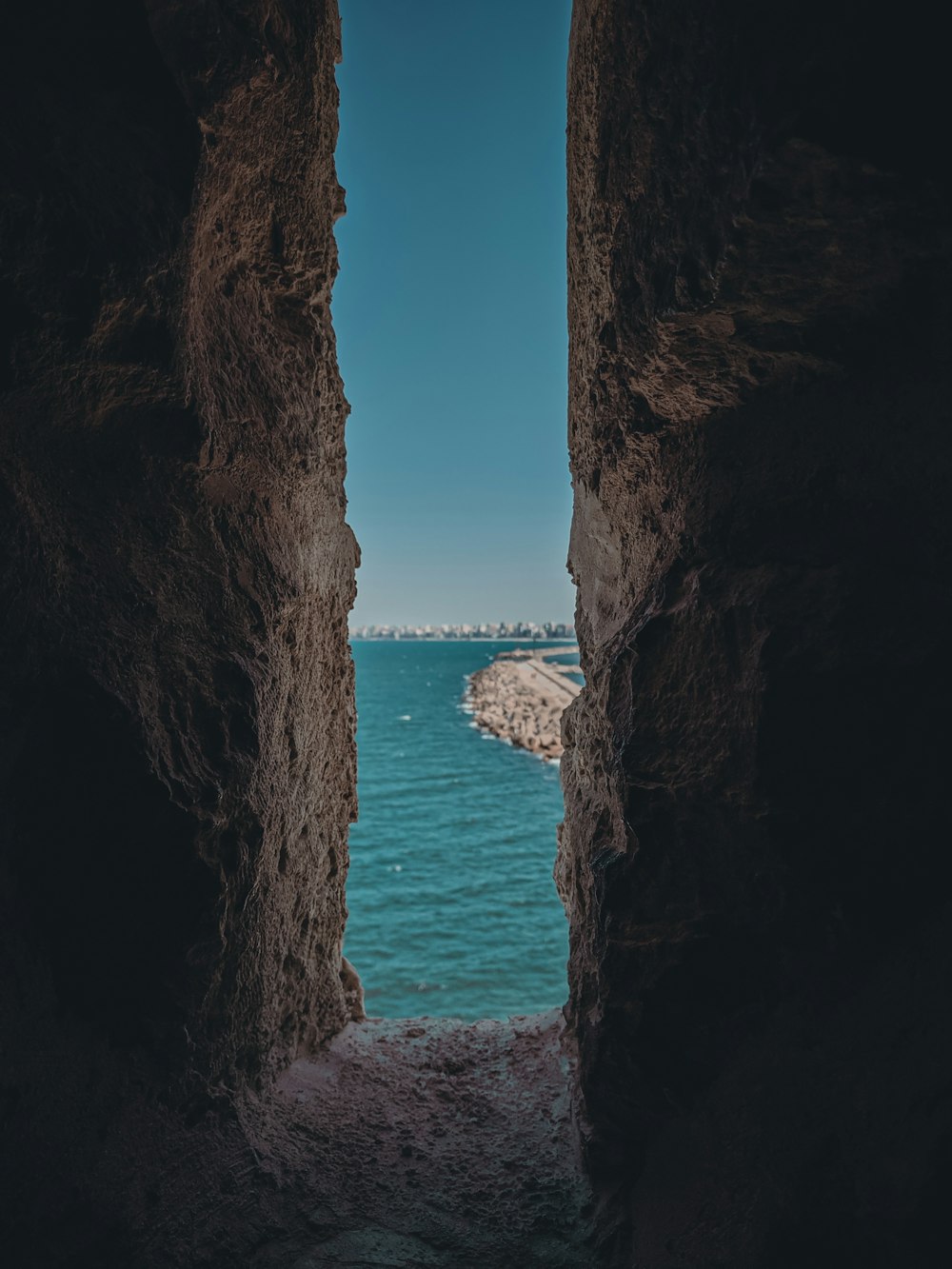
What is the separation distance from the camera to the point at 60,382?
242cm

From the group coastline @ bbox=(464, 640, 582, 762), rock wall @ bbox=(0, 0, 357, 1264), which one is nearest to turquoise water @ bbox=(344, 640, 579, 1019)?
coastline @ bbox=(464, 640, 582, 762)

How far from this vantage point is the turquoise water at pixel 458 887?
13805 mm

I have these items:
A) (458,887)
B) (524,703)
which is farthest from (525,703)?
(458,887)

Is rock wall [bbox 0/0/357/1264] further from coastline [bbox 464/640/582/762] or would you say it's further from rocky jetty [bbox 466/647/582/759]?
rocky jetty [bbox 466/647/582/759]

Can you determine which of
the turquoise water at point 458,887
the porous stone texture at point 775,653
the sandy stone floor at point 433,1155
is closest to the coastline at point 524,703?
the turquoise water at point 458,887

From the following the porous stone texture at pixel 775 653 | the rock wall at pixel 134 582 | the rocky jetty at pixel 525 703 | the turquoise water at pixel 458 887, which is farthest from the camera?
Answer: the rocky jetty at pixel 525 703

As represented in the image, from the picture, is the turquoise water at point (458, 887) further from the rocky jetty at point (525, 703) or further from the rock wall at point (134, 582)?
the rock wall at point (134, 582)

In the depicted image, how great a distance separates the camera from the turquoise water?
1380cm

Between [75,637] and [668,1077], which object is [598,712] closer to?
[668,1077]

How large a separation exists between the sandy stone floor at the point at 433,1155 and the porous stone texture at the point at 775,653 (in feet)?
0.91

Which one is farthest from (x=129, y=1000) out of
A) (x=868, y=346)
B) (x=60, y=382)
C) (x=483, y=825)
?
(x=483, y=825)

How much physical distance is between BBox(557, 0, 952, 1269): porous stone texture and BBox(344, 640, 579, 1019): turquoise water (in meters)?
11.2

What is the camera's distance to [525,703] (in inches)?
1860

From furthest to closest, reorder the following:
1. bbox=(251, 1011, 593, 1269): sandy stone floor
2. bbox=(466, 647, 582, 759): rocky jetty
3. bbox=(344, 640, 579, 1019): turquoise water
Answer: bbox=(466, 647, 582, 759): rocky jetty < bbox=(344, 640, 579, 1019): turquoise water < bbox=(251, 1011, 593, 1269): sandy stone floor
